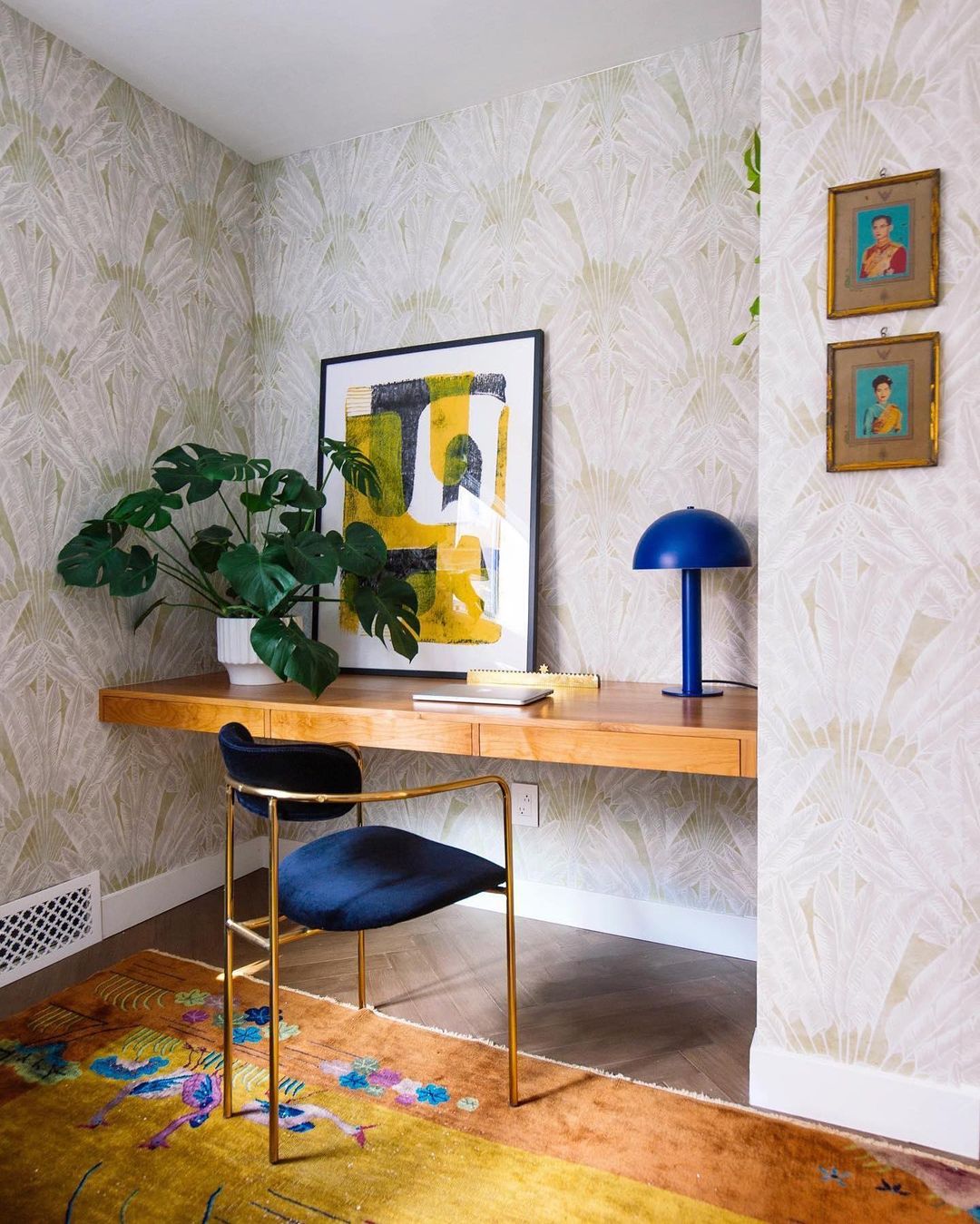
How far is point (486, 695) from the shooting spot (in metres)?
2.17

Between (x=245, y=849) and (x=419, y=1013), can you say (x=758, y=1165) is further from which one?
(x=245, y=849)

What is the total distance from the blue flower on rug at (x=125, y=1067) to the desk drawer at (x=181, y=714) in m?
0.78

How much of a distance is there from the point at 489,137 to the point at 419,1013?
98.0 inches

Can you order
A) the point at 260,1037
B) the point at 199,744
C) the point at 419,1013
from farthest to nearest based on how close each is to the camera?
the point at 199,744, the point at 419,1013, the point at 260,1037

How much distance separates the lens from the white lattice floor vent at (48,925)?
225 centimetres

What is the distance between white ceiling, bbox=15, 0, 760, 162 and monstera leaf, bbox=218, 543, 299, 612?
1.40 metres

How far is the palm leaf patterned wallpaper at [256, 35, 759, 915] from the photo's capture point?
2.37m

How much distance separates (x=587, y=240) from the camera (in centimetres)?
252

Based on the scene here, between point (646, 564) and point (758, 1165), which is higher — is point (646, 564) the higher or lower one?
the higher one

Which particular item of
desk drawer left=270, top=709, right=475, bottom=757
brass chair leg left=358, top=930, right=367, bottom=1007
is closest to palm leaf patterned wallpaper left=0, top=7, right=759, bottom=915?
desk drawer left=270, top=709, right=475, bottom=757

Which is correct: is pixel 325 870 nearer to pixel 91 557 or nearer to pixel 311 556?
pixel 311 556

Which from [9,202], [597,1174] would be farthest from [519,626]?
[9,202]

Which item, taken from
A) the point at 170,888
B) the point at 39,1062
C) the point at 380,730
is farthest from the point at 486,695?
the point at 170,888

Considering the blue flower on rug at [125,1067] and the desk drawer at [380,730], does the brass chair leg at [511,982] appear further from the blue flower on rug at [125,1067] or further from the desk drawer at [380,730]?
the blue flower on rug at [125,1067]
